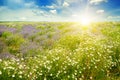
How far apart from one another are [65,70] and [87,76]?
2.44 ft

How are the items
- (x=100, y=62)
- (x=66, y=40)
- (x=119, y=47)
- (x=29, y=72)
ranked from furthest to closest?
(x=66, y=40) → (x=119, y=47) → (x=100, y=62) → (x=29, y=72)

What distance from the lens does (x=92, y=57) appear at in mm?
7316

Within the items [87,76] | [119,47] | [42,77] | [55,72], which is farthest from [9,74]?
[119,47]

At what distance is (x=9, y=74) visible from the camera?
5.31 meters

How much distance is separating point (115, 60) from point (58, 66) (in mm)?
2651

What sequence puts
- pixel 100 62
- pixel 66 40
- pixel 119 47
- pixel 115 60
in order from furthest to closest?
pixel 66 40
pixel 119 47
pixel 115 60
pixel 100 62

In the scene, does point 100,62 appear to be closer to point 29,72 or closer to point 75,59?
point 75,59

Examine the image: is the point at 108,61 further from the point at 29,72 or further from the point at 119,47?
the point at 29,72

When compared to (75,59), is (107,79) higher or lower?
lower

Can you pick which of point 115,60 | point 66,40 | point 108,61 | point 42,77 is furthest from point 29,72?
point 66,40

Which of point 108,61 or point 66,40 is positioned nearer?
point 108,61

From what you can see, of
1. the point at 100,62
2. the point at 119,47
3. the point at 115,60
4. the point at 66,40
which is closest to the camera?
the point at 100,62

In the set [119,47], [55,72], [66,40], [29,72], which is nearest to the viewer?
[29,72]

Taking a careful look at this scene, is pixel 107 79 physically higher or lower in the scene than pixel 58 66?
lower
